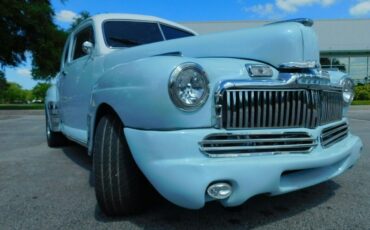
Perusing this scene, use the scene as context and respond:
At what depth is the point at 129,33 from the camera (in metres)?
4.03

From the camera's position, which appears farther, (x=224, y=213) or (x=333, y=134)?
(x=333, y=134)

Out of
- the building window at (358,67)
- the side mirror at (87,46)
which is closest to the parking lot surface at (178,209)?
the side mirror at (87,46)

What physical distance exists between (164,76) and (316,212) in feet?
4.76

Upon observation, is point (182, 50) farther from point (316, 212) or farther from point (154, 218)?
point (316, 212)

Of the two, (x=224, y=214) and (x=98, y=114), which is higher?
(x=98, y=114)

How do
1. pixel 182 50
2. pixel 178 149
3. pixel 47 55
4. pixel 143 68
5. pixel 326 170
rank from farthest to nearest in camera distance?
pixel 47 55
pixel 182 50
pixel 326 170
pixel 143 68
pixel 178 149

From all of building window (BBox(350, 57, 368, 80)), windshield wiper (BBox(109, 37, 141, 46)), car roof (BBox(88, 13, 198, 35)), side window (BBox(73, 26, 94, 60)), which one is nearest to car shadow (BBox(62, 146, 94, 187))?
side window (BBox(73, 26, 94, 60))

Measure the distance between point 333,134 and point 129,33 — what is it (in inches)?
90.8

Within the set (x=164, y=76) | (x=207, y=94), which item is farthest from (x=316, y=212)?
(x=164, y=76)

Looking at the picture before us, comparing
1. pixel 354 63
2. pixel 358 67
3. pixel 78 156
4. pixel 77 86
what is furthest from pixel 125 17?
pixel 354 63

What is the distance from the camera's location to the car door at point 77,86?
158 inches

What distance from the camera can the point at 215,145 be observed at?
2162 mm

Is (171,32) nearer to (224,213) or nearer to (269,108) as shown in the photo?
(269,108)

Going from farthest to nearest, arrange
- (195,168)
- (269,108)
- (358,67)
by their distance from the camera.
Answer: (358,67) → (269,108) → (195,168)
